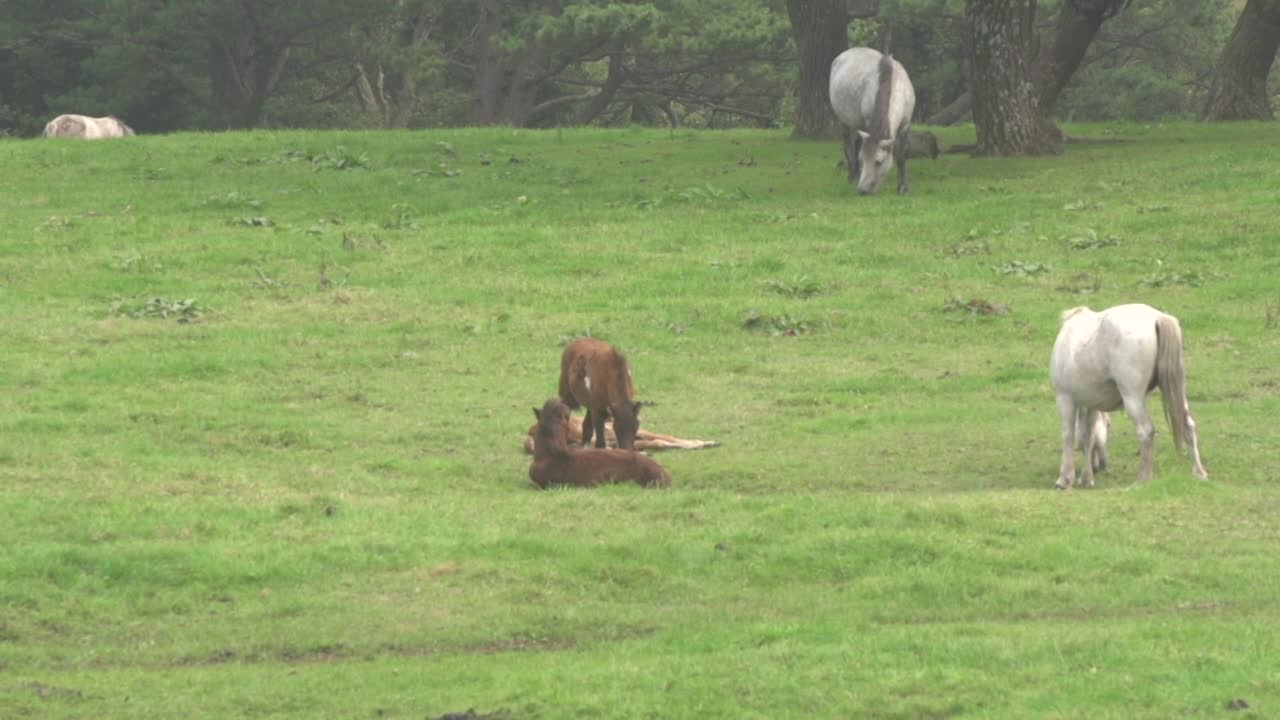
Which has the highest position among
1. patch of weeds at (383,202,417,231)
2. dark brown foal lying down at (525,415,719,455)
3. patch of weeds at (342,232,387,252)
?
patch of weeds at (383,202,417,231)

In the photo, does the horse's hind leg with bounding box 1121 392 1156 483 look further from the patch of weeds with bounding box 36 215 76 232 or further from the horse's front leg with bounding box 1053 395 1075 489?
the patch of weeds with bounding box 36 215 76 232

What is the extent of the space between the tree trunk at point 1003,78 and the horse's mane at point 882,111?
2517mm

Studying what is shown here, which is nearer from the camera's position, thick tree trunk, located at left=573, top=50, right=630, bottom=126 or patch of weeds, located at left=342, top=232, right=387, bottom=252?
patch of weeds, located at left=342, top=232, right=387, bottom=252

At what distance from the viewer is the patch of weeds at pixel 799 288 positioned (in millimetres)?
23466

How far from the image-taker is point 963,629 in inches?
422

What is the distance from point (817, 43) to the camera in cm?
3481

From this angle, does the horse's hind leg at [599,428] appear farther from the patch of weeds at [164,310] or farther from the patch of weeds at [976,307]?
the patch of weeds at [164,310]

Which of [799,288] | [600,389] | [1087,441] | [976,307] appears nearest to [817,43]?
[799,288]

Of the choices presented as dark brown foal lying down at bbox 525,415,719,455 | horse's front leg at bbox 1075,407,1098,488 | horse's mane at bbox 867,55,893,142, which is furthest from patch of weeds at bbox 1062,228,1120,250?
horse's front leg at bbox 1075,407,1098,488

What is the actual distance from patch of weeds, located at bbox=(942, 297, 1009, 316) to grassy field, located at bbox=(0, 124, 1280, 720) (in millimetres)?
130

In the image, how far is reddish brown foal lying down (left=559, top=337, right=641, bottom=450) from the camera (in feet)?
51.1

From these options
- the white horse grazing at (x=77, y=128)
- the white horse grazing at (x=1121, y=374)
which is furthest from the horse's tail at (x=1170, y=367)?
the white horse grazing at (x=77, y=128)

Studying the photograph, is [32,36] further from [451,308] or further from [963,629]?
[963,629]

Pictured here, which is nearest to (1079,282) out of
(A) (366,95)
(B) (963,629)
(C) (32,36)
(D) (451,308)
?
(D) (451,308)
